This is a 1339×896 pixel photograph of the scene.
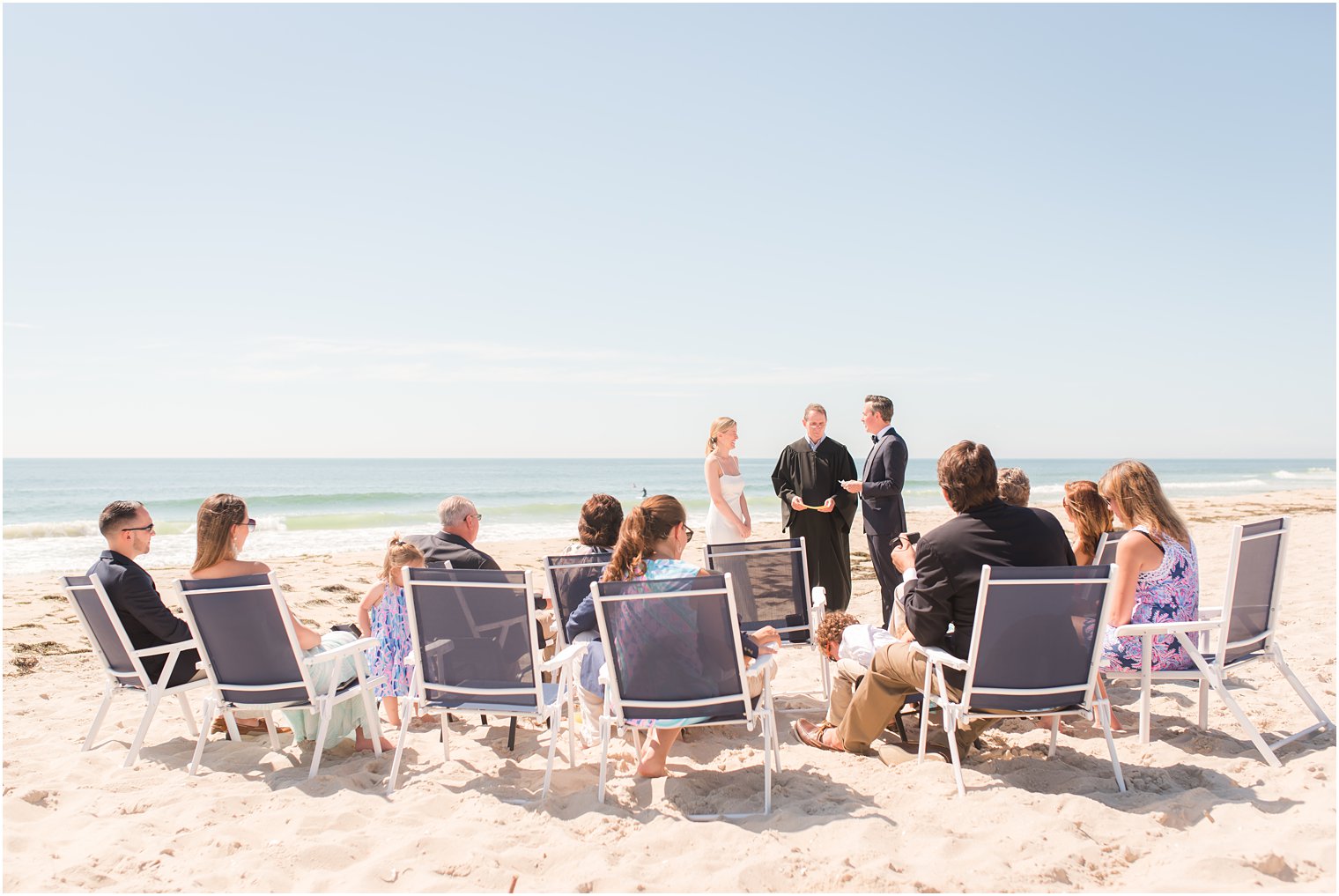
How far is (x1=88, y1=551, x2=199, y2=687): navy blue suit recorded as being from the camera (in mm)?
3873

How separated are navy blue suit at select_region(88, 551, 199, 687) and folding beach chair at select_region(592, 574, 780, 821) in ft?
7.04

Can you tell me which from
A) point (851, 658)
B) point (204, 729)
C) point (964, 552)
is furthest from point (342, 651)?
point (964, 552)

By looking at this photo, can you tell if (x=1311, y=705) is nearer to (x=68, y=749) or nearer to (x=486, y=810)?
(x=486, y=810)

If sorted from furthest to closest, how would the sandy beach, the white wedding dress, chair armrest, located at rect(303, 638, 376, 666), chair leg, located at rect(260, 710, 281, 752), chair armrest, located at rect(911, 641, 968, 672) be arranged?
the white wedding dress, chair leg, located at rect(260, 710, 281, 752), chair armrest, located at rect(303, 638, 376, 666), chair armrest, located at rect(911, 641, 968, 672), the sandy beach

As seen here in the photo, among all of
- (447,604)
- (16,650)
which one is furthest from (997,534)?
(16,650)

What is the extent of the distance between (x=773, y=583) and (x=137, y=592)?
10.3 feet

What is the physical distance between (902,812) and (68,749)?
3854mm

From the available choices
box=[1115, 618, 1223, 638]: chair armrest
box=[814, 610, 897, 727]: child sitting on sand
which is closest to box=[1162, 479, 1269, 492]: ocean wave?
box=[1115, 618, 1223, 638]: chair armrest

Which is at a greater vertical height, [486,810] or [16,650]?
[486,810]

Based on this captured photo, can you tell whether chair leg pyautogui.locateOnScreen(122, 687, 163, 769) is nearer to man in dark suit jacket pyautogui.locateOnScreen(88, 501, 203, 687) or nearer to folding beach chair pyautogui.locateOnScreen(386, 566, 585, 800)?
man in dark suit jacket pyautogui.locateOnScreen(88, 501, 203, 687)

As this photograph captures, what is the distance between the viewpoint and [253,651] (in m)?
3.63

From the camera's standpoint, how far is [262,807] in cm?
329

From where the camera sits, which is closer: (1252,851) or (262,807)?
(1252,851)

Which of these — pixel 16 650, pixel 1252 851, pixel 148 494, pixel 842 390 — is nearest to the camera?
pixel 1252 851
